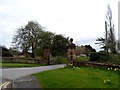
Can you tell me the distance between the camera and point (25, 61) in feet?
165

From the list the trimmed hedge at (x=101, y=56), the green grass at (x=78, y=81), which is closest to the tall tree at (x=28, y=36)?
the trimmed hedge at (x=101, y=56)

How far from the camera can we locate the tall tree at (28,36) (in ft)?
247

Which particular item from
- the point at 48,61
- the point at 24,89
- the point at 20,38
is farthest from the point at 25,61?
the point at 24,89

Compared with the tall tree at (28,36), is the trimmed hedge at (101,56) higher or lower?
lower

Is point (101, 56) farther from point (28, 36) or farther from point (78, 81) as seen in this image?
point (28, 36)

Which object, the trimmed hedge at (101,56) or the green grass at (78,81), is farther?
the trimmed hedge at (101,56)

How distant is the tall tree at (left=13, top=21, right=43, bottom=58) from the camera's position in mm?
75188

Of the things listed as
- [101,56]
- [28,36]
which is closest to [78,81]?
[101,56]

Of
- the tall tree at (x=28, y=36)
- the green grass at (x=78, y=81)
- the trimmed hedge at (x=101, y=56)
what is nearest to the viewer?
the green grass at (x=78, y=81)

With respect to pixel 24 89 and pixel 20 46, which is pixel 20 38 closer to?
pixel 20 46

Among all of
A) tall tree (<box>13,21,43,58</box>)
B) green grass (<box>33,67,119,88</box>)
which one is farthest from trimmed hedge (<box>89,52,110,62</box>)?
tall tree (<box>13,21,43,58</box>)

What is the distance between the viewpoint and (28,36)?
7612 cm

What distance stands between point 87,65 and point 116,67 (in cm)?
706

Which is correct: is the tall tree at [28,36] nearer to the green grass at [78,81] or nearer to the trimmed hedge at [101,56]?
the trimmed hedge at [101,56]
